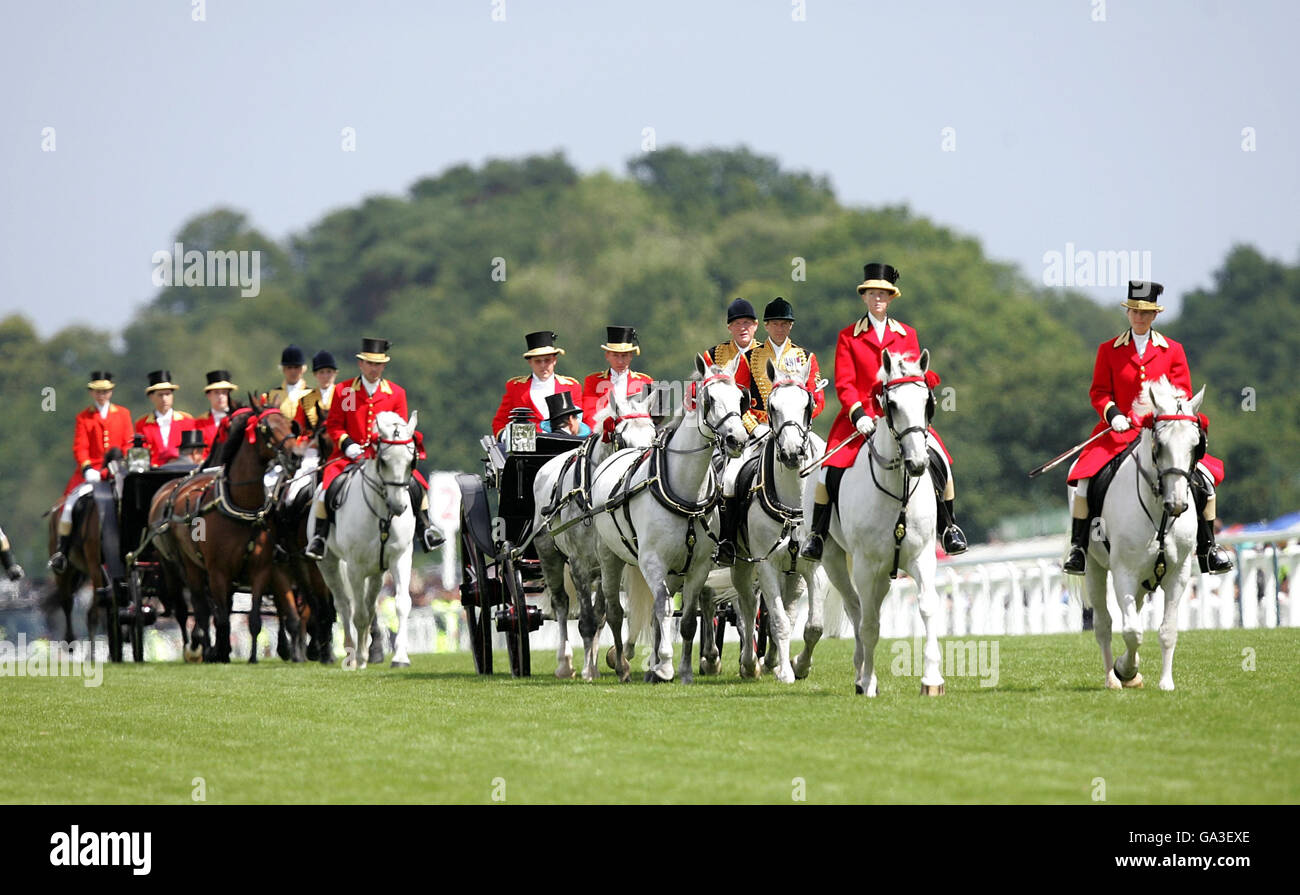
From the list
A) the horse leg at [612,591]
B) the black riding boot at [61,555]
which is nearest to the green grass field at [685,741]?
the horse leg at [612,591]

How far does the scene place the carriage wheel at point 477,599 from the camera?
1702 cm

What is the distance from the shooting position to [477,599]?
17.3 m

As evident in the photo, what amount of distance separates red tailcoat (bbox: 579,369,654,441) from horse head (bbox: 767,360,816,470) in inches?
120

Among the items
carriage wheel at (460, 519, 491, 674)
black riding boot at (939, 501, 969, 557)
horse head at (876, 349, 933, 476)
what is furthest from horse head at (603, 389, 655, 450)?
horse head at (876, 349, 933, 476)

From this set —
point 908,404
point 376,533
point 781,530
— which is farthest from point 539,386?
point 908,404

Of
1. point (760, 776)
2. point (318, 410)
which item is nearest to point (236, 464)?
point (318, 410)

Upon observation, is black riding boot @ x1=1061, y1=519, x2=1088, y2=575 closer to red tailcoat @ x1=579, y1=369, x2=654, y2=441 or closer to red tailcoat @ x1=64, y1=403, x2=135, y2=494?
red tailcoat @ x1=579, y1=369, x2=654, y2=441

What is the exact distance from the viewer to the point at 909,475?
41.1 feet

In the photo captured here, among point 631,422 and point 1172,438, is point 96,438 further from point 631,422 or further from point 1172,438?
point 1172,438

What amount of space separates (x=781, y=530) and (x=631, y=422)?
75.4 inches

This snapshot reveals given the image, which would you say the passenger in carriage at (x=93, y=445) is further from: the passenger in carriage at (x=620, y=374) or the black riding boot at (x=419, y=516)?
the passenger in carriage at (x=620, y=374)

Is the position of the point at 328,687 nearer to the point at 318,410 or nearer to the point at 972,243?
the point at 318,410
